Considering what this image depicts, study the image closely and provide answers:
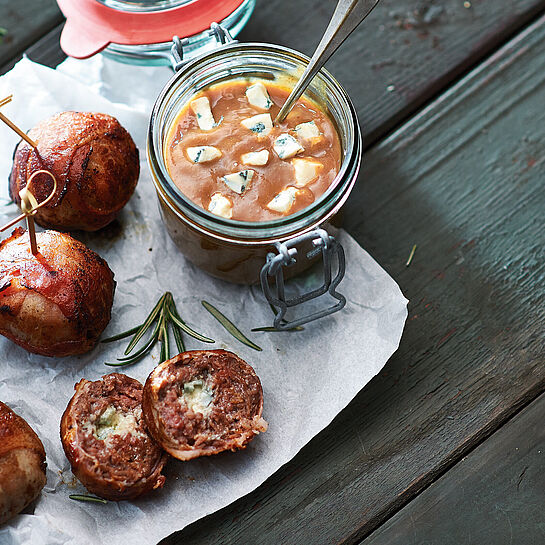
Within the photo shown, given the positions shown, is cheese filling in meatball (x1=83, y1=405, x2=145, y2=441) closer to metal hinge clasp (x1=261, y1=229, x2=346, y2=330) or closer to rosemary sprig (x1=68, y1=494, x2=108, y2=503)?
rosemary sprig (x1=68, y1=494, x2=108, y2=503)

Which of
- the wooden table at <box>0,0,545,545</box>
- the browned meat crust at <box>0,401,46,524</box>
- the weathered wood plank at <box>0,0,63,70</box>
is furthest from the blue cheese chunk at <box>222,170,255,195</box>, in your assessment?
the weathered wood plank at <box>0,0,63,70</box>

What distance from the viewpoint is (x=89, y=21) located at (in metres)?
1.91

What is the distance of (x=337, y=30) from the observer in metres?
1.65

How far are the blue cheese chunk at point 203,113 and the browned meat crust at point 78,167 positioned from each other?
0.59 feet

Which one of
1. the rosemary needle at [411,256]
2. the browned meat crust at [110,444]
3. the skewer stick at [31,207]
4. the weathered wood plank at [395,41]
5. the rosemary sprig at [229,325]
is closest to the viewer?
the skewer stick at [31,207]

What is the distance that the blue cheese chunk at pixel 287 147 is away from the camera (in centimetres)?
173

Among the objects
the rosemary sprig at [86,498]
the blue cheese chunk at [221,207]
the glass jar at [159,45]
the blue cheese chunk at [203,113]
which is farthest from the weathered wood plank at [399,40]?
the rosemary sprig at [86,498]

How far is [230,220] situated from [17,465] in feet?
2.14

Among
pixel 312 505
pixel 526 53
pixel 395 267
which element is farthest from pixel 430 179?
pixel 312 505

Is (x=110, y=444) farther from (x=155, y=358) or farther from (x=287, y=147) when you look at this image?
(x=287, y=147)

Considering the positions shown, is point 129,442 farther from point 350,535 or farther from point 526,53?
point 526,53

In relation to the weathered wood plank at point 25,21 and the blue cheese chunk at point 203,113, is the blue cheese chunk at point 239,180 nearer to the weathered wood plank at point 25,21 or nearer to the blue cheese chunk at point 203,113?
the blue cheese chunk at point 203,113

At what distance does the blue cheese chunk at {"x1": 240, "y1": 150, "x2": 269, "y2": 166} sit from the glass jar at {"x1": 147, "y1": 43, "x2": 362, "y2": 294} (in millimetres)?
166

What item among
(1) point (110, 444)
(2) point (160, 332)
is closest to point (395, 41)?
(2) point (160, 332)
